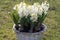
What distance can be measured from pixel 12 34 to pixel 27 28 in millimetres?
620

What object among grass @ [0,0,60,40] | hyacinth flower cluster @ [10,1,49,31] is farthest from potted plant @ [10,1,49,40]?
grass @ [0,0,60,40]

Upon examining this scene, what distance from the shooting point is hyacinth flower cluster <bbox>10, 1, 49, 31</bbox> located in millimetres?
2631

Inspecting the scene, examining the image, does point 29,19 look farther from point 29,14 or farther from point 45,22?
point 45,22

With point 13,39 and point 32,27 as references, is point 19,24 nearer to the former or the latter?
point 32,27

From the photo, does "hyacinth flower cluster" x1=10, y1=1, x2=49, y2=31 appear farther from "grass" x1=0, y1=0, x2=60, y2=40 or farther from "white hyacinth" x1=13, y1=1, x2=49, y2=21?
"grass" x1=0, y1=0, x2=60, y2=40

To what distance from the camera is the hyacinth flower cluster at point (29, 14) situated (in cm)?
263

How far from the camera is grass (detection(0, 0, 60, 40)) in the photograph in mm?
3312

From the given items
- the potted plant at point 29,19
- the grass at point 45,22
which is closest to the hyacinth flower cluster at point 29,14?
the potted plant at point 29,19

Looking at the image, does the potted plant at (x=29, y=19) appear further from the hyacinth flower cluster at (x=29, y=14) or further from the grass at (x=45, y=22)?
the grass at (x=45, y=22)

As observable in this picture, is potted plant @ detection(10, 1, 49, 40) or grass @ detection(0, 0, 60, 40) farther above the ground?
potted plant @ detection(10, 1, 49, 40)

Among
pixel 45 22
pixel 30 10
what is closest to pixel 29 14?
pixel 30 10

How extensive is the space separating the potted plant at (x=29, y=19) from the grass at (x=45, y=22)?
505mm

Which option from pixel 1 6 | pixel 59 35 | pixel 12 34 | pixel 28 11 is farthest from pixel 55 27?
pixel 1 6

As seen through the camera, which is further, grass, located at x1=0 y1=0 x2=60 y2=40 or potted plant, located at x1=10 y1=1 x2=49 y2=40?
grass, located at x1=0 y1=0 x2=60 y2=40
